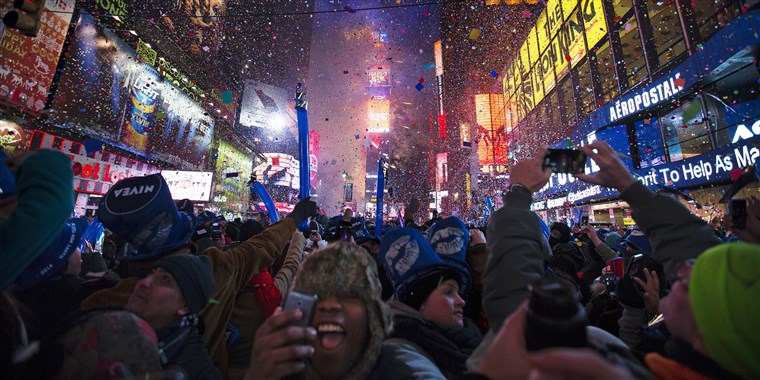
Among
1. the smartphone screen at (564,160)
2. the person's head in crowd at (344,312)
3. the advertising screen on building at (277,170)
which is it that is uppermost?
the advertising screen on building at (277,170)

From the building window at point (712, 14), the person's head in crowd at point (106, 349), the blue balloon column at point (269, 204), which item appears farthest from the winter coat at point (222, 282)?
the building window at point (712, 14)

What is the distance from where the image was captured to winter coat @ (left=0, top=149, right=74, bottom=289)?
3.33 feet

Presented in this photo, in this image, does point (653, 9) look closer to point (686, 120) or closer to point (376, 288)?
point (686, 120)

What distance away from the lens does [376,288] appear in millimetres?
1495

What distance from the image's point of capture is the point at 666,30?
50.9 feet

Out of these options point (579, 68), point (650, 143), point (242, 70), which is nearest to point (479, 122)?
point (579, 68)

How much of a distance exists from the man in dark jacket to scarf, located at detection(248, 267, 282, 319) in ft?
3.49

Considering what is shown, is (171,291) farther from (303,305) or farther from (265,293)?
(265,293)

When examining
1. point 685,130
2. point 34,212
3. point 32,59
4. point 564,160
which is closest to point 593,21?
point 685,130

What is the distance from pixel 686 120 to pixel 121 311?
70.9 ft

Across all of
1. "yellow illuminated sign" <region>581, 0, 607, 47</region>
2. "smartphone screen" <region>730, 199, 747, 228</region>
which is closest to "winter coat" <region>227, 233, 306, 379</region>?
"smartphone screen" <region>730, 199, 747, 228</region>

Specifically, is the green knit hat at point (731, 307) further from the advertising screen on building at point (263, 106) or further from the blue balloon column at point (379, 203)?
the advertising screen on building at point (263, 106)

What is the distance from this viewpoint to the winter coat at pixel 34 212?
3.33 ft

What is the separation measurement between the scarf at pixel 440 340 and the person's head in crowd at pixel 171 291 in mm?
1178
